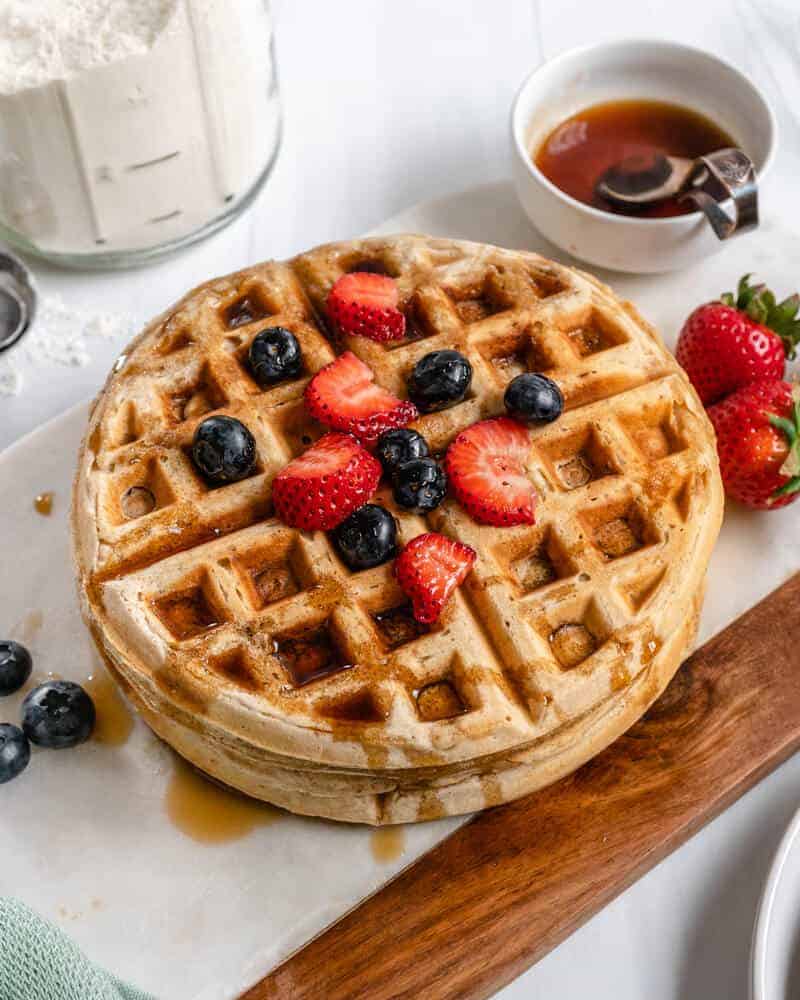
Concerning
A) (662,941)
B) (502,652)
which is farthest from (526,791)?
(662,941)

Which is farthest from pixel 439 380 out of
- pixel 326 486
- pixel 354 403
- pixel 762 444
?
pixel 762 444

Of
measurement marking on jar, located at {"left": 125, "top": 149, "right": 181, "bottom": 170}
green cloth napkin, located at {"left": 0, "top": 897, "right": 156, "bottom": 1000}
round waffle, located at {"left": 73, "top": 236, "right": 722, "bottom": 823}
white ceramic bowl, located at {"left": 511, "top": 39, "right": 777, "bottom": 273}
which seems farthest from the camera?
Answer: white ceramic bowl, located at {"left": 511, "top": 39, "right": 777, "bottom": 273}

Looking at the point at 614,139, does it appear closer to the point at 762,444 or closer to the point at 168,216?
the point at 762,444

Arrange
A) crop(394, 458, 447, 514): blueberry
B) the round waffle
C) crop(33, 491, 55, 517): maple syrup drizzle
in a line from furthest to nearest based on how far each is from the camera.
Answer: crop(33, 491, 55, 517): maple syrup drizzle
crop(394, 458, 447, 514): blueberry
the round waffle

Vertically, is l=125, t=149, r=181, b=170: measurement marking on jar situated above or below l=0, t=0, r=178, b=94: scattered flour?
below

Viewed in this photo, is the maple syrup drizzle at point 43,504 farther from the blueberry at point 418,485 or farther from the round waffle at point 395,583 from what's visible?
the blueberry at point 418,485

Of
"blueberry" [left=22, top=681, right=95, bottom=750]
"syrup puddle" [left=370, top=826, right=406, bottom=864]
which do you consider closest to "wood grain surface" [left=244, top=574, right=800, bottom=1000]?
"syrup puddle" [left=370, top=826, right=406, bottom=864]

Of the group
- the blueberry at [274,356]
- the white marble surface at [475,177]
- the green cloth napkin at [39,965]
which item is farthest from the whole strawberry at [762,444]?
the green cloth napkin at [39,965]

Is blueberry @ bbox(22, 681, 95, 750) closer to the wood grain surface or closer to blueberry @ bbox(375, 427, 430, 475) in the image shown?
the wood grain surface
